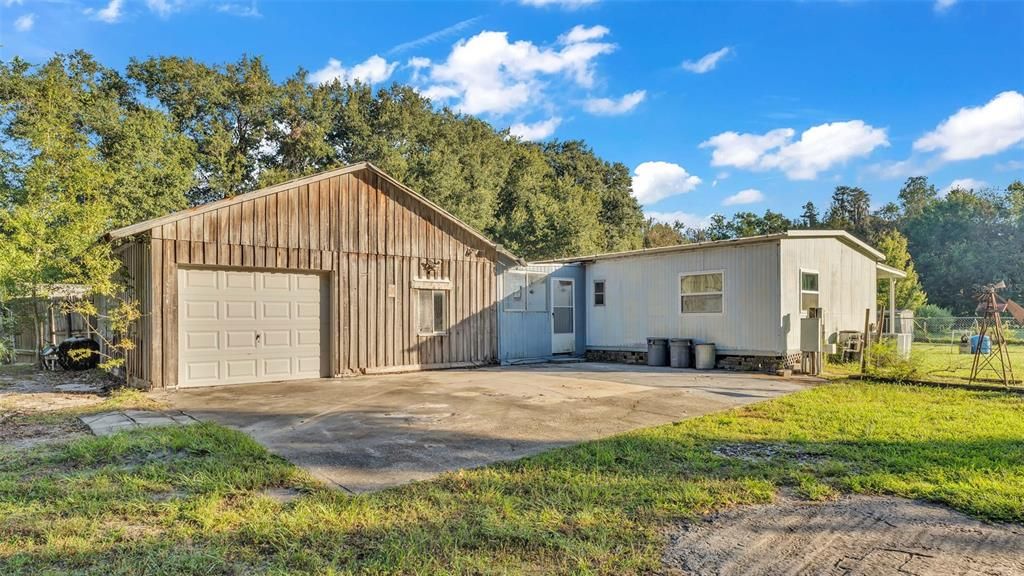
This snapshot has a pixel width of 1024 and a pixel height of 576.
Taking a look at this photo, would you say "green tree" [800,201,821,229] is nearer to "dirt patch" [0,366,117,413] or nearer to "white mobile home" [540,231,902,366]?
"white mobile home" [540,231,902,366]

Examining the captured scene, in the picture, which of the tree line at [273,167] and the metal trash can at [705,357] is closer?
the metal trash can at [705,357]

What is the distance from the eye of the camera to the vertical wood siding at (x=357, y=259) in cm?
926

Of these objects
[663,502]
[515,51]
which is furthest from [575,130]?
[663,502]

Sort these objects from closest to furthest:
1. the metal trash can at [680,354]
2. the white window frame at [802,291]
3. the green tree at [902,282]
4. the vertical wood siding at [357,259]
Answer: the vertical wood siding at [357,259] < the white window frame at [802,291] < the metal trash can at [680,354] < the green tree at [902,282]

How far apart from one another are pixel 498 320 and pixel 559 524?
10337 millimetres

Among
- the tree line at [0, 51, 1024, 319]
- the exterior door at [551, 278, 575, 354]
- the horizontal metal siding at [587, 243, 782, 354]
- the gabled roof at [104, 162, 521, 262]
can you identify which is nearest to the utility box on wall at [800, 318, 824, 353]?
the horizontal metal siding at [587, 243, 782, 354]

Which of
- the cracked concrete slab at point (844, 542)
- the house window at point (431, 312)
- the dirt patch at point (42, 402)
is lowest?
the dirt patch at point (42, 402)

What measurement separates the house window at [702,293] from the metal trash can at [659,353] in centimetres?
88

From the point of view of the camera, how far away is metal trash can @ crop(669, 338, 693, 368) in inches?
503

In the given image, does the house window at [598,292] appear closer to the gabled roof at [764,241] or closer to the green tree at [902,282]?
the gabled roof at [764,241]

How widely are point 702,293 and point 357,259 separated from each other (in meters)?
7.80

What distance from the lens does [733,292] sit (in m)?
12.3

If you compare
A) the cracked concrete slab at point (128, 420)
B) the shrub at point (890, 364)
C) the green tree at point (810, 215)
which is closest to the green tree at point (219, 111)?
the cracked concrete slab at point (128, 420)

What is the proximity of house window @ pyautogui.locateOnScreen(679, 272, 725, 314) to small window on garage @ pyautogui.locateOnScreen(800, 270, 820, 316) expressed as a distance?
5.68 feet
